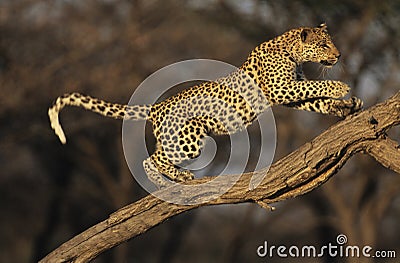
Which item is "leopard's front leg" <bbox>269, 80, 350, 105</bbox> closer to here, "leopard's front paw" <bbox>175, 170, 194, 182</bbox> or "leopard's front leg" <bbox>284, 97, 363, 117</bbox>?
"leopard's front leg" <bbox>284, 97, 363, 117</bbox>

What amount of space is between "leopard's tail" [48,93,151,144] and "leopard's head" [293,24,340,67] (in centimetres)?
143

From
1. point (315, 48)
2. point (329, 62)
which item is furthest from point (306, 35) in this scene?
point (329, 62)

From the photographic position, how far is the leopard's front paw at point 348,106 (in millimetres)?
7516

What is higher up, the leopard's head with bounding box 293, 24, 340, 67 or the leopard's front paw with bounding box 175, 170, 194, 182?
the leopard's head with bounding box 293, 24, 340, 67

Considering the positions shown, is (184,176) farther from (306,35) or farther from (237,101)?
(306,35)

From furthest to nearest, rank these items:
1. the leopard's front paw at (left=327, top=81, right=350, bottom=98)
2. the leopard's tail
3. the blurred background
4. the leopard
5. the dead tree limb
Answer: the blurred background
the leopard's tail
the leopard
the leopard's front paw at (left=327, top=81, right=350, bottom=98)
the dead tree limb

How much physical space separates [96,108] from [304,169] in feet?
6.39

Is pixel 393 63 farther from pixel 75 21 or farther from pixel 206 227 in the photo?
pixel 206 227

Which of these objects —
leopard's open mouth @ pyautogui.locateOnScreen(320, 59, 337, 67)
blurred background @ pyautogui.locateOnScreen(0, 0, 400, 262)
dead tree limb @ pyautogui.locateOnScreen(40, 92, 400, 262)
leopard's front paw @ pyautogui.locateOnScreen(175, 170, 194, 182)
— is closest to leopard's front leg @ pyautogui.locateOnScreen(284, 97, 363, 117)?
leopard's open mouth @ pyautogui.locateOnScreen(320, 59, 337, 67)

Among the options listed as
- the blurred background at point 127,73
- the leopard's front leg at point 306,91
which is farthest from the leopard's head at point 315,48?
the blurred background at point 127,73

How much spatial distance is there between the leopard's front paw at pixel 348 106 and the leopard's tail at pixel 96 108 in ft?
5.45

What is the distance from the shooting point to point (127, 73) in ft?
60.3

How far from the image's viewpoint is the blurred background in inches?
646

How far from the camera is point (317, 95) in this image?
754 cm
